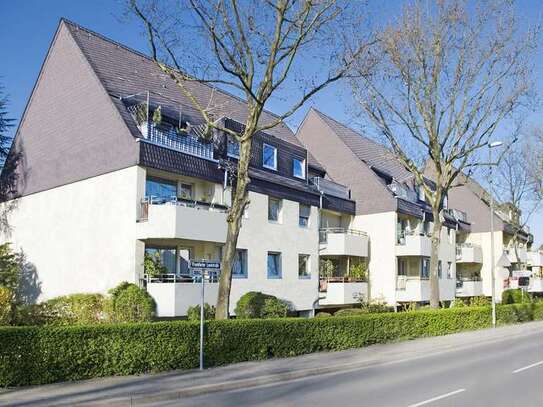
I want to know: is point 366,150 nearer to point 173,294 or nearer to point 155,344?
point 173,294

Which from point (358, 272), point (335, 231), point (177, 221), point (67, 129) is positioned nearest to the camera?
point (177, 221)

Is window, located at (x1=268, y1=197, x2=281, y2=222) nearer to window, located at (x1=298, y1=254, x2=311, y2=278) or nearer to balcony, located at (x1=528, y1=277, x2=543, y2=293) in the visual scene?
window, located at (x1=298, y1=254, x2=311, y2=278)

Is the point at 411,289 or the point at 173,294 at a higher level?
the point at 173,294

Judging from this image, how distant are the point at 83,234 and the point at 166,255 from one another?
9.91ft

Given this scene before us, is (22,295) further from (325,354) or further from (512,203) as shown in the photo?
(512,203)

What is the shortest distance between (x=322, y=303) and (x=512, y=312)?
430 inches

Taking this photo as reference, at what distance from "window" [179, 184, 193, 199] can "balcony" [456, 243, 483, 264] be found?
27.3 metres

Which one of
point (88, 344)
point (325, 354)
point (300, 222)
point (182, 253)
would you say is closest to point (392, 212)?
point (300, 222)

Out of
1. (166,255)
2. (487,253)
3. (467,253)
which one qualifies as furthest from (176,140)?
(487,253)

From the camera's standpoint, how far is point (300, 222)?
29.6m

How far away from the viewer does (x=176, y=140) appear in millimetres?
22391

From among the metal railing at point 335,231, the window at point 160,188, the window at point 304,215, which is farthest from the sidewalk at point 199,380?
the metal railing at point 335,231

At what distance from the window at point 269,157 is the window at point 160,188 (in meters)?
6.11

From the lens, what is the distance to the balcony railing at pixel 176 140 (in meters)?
21.6
